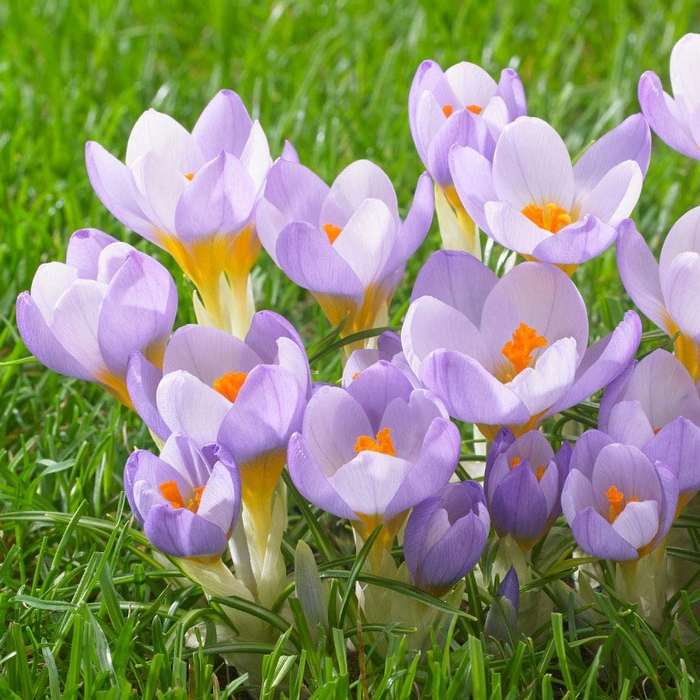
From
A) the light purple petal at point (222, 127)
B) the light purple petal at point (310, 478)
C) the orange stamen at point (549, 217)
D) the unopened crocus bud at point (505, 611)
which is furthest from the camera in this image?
the light purple petal at point (222, 127)

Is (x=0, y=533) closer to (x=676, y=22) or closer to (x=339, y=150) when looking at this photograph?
(x=339, y=150)

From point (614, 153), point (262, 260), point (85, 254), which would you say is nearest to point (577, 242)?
point (614, 153)

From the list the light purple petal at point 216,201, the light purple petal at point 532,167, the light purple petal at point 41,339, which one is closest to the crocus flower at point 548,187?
the light purple petal at point 532,167

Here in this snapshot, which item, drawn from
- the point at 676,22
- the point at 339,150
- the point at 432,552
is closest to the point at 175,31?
the point at 339,150

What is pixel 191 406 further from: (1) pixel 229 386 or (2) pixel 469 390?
(2) pixel 469 390

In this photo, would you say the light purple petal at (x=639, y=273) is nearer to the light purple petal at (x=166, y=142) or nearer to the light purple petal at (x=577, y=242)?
the light purple petal at (x=577, y=242)
